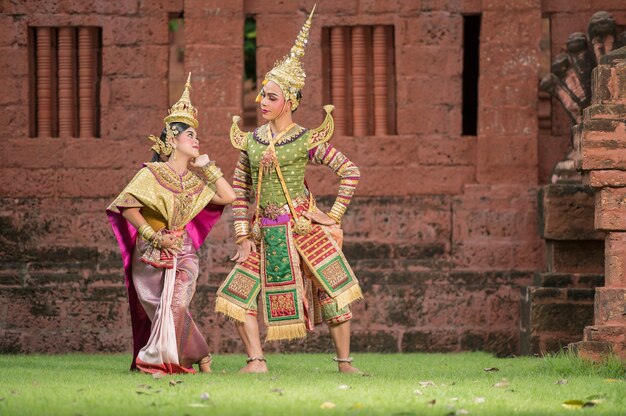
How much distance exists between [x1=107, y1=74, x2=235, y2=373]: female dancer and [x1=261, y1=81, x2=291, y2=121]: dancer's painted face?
545 mm

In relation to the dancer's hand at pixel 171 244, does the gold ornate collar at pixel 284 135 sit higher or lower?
higher

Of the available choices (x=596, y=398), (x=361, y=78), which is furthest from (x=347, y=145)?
(x=596, y=398)

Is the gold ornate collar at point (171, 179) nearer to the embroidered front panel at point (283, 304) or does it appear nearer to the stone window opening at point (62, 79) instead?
the embroidered front panel at point (283, 304)

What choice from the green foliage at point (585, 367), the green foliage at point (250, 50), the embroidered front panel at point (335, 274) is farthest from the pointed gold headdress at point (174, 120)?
the green foliage at point (250, 50)

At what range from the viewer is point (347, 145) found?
13352 millimetres

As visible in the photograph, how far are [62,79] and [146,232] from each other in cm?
449

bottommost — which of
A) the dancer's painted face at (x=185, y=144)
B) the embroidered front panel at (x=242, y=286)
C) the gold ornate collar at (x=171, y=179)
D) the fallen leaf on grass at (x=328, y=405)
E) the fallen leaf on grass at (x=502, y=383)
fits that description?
the fallen leaf on grass at (x=502, y=383)

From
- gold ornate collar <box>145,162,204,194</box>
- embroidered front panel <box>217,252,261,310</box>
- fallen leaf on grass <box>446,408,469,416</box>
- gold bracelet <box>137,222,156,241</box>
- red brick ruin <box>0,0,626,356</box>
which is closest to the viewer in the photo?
fallen leaf on grass <box>446,408,469,416</box>

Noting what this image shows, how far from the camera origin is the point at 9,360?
1157 cm

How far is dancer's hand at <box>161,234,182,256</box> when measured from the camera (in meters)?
9.65

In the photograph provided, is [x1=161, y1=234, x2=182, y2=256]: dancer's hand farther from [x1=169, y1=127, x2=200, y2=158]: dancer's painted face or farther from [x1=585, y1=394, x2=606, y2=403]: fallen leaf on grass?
[x1=585, y1=394, x2=606, y2=403]: fallen leaf on grass

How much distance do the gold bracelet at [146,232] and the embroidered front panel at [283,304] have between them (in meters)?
0.90

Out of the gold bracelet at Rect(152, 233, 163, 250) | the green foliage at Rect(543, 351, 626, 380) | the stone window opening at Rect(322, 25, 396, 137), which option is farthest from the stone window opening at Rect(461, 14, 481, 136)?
the gold bracelet at Rect(152, 233, 163, 250)

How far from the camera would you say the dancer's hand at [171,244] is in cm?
965
